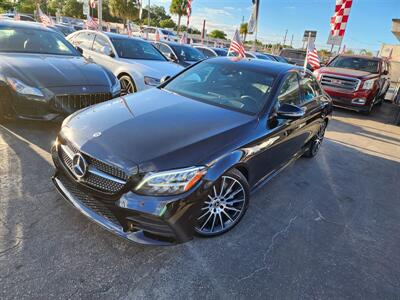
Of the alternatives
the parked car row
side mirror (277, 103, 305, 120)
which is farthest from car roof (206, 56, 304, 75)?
side mirror (277, 103, 305, 120)

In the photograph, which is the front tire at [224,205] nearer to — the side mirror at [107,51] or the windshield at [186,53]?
the side mirror at [107,51]

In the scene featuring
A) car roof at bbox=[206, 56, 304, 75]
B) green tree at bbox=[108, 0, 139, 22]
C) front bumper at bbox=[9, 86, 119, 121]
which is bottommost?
front bumper at bbox=[9, 86, 119, 121]

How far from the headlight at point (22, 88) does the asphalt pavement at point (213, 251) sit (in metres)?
0.68

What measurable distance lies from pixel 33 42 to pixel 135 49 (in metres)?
2.64

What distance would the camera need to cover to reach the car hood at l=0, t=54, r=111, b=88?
4199 mm

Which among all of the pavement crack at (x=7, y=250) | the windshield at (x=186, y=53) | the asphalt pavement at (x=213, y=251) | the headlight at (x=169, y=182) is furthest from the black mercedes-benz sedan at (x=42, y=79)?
the windshield at (x=186, y=53)

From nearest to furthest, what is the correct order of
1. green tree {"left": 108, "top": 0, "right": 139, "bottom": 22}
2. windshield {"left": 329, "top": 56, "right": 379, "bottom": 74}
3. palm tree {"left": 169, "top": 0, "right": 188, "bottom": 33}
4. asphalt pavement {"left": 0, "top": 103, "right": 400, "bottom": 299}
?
asphalt pavement {"left": 0, "top": 103, "right": 400, "bottom": 299} < windshield {"left": 329, "top": 56, "right": 379, "bottom": 74} < palm tree {"left": 169, "top": 0, "right": 188, "bottom": 33} < green tree {"left": 108, "top": 0, "right": 139, "bottom": 22}

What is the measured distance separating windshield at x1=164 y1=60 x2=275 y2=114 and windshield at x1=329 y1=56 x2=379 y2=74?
28.5 ft

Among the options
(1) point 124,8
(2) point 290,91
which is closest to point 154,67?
(2) point 290,91

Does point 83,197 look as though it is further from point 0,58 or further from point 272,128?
point 0,58

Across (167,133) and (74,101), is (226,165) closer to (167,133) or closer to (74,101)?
(167,133)

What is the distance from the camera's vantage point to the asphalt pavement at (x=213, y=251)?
2154 millimetres

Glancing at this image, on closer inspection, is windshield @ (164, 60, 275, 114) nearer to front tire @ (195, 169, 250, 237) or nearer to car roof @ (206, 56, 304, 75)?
car roof @ (206, 56, 304, 75)

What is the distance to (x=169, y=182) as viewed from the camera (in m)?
2.21
